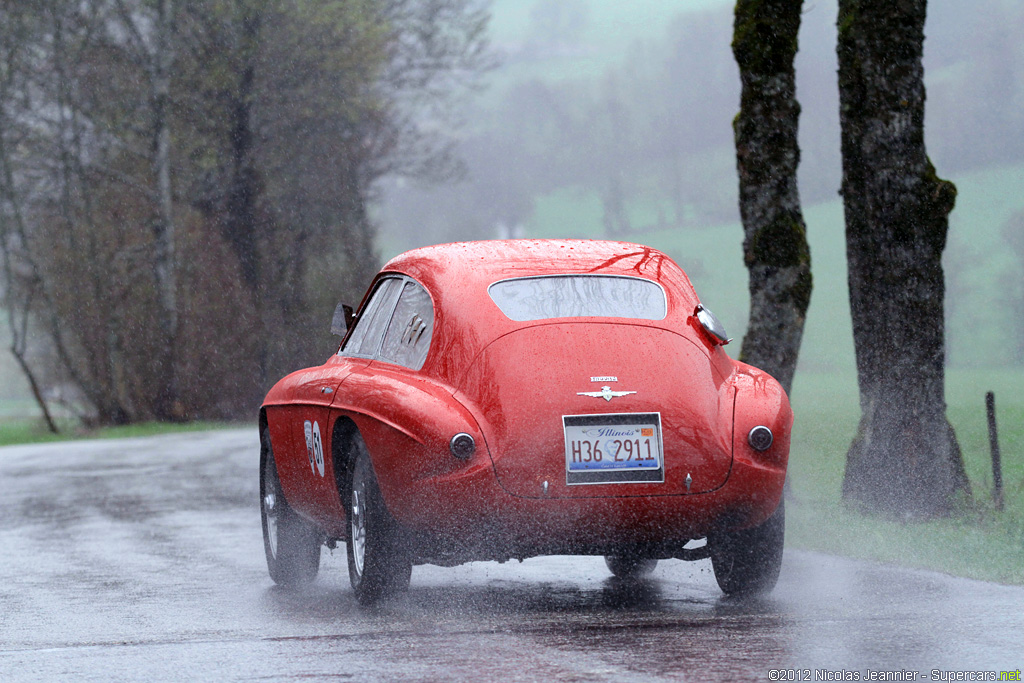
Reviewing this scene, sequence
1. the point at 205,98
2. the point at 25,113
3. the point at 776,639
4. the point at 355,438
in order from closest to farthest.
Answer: the point at 776,639 < the point at 355,438 < the point at 25,113 < the point at 205,98

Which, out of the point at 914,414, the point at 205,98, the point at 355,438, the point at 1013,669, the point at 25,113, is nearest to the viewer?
the point at 1013,669

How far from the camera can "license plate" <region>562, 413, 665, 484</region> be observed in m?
6.46

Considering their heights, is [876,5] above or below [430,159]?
above

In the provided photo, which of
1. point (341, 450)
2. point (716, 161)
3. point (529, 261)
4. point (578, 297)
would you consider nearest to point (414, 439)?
point (341, 450)

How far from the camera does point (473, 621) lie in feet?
21.8

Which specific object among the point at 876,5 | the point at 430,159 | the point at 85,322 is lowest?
the point at 85,322

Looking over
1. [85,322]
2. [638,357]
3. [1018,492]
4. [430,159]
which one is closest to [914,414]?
[1018,492]

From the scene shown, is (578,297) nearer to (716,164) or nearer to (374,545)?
(374,545)

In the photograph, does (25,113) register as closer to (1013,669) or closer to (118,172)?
(118,172)

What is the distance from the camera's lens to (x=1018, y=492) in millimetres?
11016

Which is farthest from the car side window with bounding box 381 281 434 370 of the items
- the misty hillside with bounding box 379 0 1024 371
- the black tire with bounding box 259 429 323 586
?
the misty hillside with bounding box 379 0 1024 371

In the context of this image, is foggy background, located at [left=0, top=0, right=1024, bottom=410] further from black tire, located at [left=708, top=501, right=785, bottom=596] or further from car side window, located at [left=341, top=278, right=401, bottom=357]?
black tire, located at [left=708, top=501, right=785, bottom=596]

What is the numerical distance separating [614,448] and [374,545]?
1.22 metres

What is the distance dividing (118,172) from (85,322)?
4.13 m
